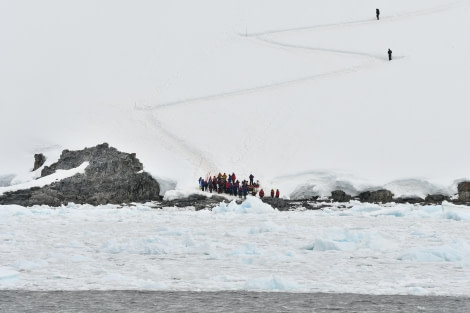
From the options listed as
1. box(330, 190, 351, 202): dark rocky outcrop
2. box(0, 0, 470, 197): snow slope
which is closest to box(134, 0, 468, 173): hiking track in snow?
box(0, 0, 470, 197): snow slope

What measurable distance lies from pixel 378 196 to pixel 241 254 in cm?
2203

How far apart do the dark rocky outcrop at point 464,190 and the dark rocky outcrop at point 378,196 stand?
3.80m

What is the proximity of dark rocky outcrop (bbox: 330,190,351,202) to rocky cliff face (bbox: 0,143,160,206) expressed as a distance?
1056cm

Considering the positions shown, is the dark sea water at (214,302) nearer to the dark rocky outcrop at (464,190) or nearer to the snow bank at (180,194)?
the snow bank at (180,194)

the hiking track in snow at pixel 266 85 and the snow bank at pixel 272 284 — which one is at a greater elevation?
the hiking track in snow at pixel 266 85

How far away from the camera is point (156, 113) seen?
59.5 metres

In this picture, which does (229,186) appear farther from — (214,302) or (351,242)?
(214,302)

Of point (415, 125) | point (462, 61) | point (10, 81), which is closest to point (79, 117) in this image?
point (10, 81)

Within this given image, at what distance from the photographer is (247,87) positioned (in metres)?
63.2

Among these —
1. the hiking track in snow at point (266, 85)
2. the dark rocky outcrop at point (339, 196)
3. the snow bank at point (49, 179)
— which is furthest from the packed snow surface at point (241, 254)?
the hiking track in snow at point (266, 85)

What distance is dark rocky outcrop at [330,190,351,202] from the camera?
4038cm

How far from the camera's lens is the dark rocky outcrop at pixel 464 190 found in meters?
39.3

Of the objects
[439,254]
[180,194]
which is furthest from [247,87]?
[439,254]

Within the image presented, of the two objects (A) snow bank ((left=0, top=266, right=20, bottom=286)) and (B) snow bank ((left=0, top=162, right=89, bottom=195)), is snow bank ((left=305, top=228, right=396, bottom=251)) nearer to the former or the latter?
(A) snow bank ((left=0, top=266, right=20, bottom=286))
